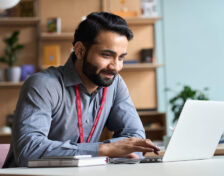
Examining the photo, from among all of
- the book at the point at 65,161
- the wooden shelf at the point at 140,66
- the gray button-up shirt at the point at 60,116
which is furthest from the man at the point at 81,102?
the wooden shelf at the point at 140,66

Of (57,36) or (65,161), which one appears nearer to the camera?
(65,161)

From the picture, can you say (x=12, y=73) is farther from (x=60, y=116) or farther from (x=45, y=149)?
(x=45, y=149)

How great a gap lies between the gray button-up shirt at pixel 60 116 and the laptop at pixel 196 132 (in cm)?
32

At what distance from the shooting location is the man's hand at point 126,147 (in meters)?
1.43

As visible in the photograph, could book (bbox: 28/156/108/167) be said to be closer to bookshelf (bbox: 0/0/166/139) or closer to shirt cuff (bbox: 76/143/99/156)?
shirt cuff (bbox: 76/143/99/156)

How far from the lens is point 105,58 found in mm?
1870

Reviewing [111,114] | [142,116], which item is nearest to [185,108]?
Result: [111,114]

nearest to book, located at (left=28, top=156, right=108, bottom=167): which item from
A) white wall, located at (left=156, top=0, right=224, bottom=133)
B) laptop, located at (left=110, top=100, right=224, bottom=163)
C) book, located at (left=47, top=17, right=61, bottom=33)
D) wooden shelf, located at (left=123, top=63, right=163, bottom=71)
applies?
laptop, located at (left=110, top=100, right=224, bottom=163)

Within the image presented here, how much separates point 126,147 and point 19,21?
12.1 ft

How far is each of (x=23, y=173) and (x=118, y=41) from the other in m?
0.93

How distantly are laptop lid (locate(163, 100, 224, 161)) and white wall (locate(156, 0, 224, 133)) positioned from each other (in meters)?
3.68

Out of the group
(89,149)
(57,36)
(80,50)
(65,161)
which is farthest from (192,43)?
(65,161)

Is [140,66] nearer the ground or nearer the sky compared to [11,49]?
nearer the ground

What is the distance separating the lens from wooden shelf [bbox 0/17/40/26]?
480cm
